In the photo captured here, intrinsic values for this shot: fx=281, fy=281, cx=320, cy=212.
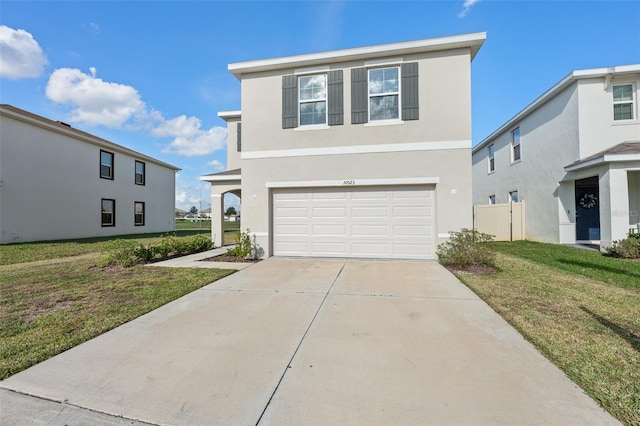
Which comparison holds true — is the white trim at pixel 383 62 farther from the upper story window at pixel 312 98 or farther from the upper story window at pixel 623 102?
the upper story window at pixel 623 102

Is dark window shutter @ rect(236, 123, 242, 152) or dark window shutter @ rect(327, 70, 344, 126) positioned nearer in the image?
dark window shutter @ rect(327, 70, 344, 126)

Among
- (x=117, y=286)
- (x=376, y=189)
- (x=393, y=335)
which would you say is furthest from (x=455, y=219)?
(x=117, y=286)

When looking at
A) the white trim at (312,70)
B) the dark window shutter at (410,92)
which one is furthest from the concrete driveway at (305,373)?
the white trim at (312,70)

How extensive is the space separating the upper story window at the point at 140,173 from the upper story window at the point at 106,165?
2.08m

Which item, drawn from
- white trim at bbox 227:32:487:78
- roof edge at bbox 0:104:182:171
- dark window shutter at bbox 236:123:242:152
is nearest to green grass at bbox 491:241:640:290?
white trim at bbox 227:32:487:78

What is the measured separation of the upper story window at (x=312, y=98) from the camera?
8.78 meters

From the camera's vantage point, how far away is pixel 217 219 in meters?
12.9

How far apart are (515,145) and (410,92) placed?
10156 millimetres

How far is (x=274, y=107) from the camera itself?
900cm

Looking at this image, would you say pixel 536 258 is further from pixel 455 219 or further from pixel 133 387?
pixel 133 387

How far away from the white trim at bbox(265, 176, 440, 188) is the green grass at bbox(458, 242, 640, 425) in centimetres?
289

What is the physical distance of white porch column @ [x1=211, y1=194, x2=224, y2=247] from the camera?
1253 cm

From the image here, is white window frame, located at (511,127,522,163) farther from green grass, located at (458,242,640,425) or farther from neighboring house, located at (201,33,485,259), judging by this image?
neighboring house, located at (201,33,485,259)

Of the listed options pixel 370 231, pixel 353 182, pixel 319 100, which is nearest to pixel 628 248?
pixel 370 231
